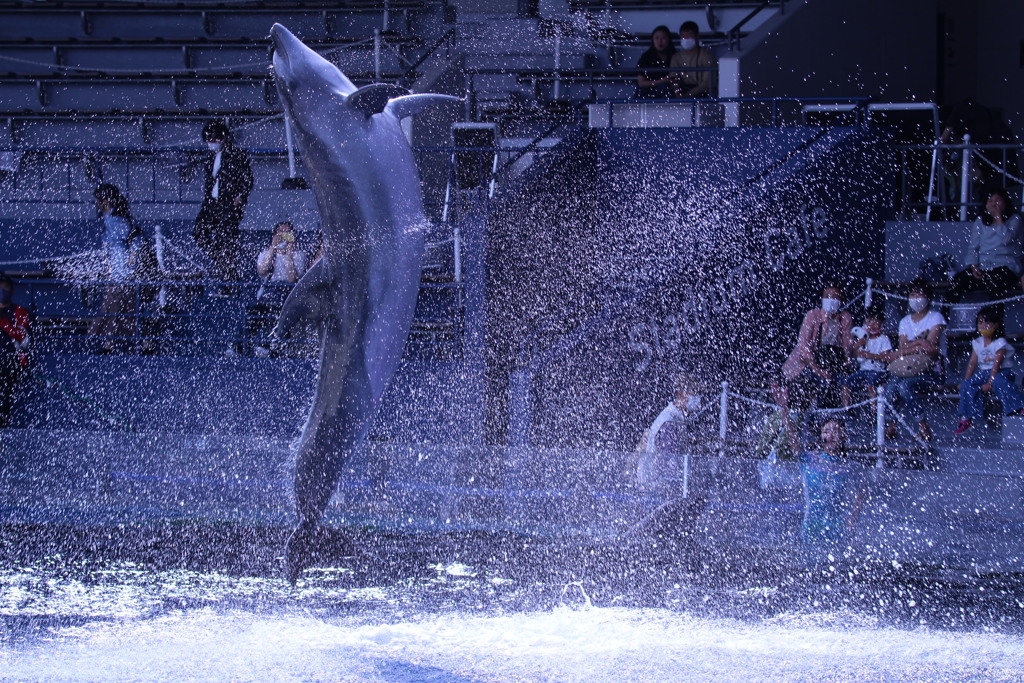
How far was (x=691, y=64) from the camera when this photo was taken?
12.7 metres

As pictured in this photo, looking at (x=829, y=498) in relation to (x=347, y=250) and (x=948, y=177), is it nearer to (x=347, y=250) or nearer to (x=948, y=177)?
(x=347, y=250)

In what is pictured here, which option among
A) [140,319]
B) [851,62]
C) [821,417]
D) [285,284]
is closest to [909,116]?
[851,62]

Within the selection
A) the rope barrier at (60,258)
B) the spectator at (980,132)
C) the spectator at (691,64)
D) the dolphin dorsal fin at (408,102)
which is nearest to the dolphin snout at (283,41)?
the dolphin dorsal fin at (408,102)

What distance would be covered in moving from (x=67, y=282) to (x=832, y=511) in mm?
7486

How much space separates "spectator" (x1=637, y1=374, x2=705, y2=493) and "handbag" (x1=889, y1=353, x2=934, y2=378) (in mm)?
1508

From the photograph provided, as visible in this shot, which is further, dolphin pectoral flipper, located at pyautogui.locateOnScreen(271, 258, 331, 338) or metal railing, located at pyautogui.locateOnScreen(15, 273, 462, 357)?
metal railing, located at pyautogui.locateOnScreen(15, 273, 462, 357)

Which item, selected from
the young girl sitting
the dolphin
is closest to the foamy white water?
the dolphin

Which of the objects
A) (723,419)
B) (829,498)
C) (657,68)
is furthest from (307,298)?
(657,68)

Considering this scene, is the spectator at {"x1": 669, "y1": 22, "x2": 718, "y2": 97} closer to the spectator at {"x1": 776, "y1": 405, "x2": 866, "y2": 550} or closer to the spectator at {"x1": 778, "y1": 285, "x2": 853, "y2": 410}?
the spectator at {"x1": 778, "y1": 285, "x2": 853, "y2": 410}

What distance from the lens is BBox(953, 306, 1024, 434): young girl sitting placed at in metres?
9.26

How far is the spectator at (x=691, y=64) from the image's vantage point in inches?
489

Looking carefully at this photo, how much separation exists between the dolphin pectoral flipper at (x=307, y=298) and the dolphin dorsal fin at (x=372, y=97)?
1.97 ft

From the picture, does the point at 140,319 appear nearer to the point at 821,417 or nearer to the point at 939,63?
the point at 821,417

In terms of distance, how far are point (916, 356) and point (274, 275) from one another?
17.4 ft
